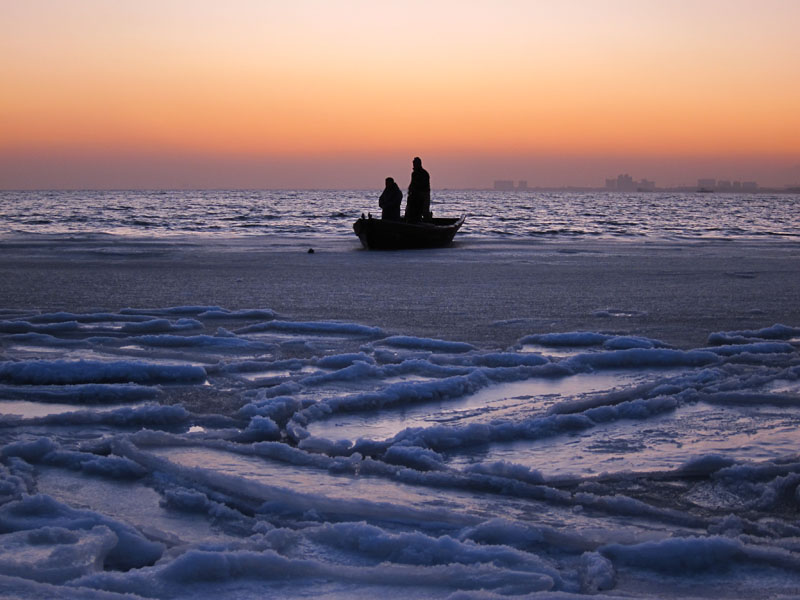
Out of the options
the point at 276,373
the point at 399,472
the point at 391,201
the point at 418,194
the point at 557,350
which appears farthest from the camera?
the point at 418,194

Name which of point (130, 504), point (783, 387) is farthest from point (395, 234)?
point (130, 504)

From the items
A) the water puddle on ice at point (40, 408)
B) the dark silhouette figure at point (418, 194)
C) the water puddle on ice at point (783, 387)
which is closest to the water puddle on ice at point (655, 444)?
the water puddle on ice at point (783, 387)

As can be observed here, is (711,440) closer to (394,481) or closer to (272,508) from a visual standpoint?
(394,481)

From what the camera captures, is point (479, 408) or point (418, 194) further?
point (418, 194)

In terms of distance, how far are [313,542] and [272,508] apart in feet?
1.28

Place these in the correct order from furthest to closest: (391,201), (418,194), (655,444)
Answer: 1. (418,194)
2. (391,201)
3. (655,444)

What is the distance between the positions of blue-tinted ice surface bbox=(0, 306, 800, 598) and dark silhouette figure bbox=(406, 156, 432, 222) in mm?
13774

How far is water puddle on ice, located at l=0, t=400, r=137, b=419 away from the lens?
484 cm

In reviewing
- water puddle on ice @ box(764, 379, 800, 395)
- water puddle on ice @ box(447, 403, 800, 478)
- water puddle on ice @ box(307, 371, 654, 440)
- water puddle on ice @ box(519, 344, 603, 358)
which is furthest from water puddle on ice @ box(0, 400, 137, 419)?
water puddle on ice @ box(764, 379, 800, 395)

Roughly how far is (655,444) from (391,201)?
51.7 ft

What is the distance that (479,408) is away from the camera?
5047 mm

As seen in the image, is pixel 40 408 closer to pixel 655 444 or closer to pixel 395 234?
pixel 655 444

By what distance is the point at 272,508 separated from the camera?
337cm

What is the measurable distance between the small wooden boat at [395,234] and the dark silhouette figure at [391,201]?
0.28 meters
